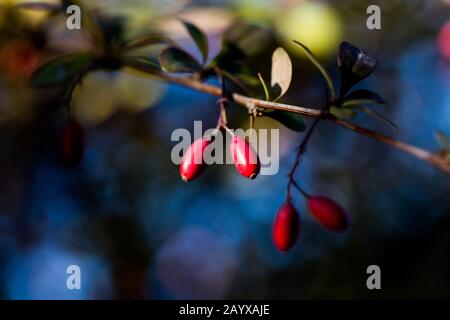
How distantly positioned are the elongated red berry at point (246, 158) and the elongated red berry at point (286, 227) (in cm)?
21

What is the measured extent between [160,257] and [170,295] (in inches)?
6.6

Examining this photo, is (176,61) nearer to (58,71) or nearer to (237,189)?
(58,71)

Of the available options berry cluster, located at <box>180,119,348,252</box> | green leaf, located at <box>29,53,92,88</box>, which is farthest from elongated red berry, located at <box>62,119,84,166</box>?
berry cluster, located at <box>180,119,348,252</box>

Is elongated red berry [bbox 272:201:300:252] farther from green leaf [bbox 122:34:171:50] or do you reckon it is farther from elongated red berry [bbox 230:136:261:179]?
green leaf [bbox 122:34:171:50]

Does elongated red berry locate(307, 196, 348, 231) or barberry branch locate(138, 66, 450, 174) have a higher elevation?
barberry branch locate(138, 66, 450, 174)

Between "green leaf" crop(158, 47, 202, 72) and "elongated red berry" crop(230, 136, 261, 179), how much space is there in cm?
18

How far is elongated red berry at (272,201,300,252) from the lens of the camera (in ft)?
3.25

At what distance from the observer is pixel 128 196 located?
2.24 meters

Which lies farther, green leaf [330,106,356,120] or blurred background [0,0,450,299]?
blurred background [0,0,450,299]

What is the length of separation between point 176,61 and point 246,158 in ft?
0.78

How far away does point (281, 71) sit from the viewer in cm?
81
